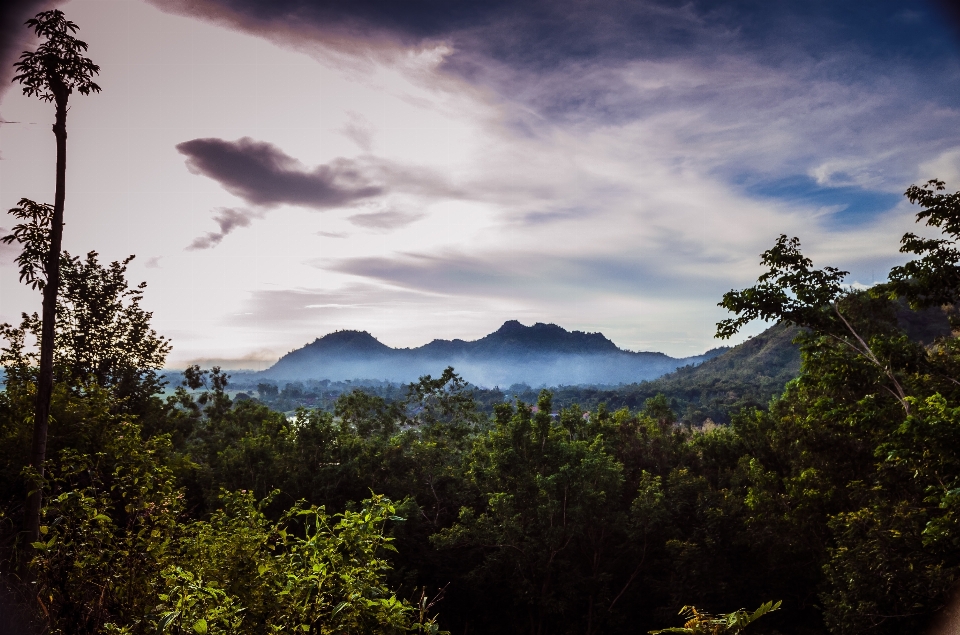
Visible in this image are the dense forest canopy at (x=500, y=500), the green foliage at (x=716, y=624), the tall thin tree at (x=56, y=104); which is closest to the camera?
the green foliage at (x=716, y=624)

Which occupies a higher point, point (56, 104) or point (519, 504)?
point (56, 104)

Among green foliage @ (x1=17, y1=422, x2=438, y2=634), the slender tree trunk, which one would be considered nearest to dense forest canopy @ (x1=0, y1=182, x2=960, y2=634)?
green foliage @ (x1=17, y1=422, x2=438, y2=634)

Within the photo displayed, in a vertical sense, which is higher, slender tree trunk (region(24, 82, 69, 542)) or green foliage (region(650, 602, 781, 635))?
slender tree trunk (region(24, 82, 69, 542))

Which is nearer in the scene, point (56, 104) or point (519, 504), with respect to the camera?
point (56, 104)

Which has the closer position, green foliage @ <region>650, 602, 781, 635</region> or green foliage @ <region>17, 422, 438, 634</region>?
green foliage @ <region>650, 602, 781, 635</region>

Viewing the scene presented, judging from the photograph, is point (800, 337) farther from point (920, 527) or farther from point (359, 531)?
point (359, 531)

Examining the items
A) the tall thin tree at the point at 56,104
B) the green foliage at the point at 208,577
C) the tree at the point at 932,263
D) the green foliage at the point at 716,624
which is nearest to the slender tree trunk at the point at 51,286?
the tall thin tree at the point at 56,104

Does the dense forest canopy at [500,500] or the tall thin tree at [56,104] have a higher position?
the tall thin tree at [56,104]

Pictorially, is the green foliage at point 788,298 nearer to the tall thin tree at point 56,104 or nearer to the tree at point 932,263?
the tree at point 932,263

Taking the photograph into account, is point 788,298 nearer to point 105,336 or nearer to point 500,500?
point 500,500

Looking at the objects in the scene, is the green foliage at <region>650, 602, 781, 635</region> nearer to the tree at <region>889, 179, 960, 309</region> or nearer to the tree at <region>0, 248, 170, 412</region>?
the tree at <region>889, 179, 960, 309</region>

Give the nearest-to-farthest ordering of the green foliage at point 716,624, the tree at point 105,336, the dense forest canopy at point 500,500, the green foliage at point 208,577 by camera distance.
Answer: the green foliage at point 716,624
the green foliage at point 208,577
the dense forest canopy at point 500,500
the tree at point 105,336

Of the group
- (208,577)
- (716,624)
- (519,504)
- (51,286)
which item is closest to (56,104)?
(51,286)

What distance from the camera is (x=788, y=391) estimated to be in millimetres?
14227
